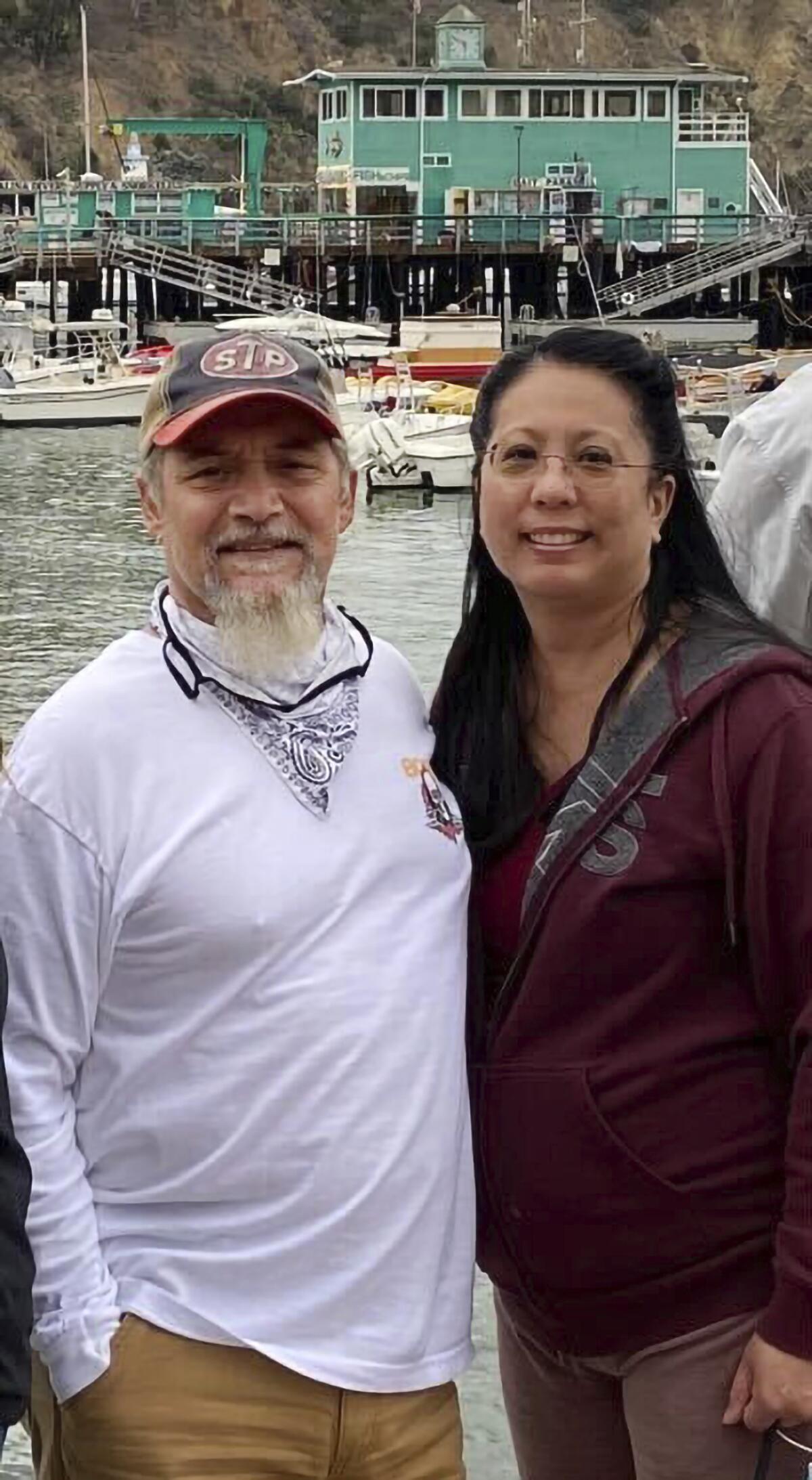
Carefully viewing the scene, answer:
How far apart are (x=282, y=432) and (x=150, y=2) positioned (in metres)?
107

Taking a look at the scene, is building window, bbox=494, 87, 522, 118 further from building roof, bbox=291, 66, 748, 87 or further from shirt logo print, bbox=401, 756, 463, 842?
shirt logo print, bbox=401, 756, 463, 842

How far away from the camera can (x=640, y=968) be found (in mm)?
2365

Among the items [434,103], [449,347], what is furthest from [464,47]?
[449,347]

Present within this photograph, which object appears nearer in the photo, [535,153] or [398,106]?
[398,106]

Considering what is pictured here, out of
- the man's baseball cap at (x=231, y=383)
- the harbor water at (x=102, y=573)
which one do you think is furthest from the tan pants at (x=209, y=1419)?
the harbor water at (x=102, y=573)

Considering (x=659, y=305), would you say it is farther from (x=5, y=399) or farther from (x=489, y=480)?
(x=489, y=480)

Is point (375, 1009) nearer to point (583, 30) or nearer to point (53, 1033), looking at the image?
point (53, 1033)

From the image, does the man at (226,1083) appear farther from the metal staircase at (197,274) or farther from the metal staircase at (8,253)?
the metal staircase at (8,253)

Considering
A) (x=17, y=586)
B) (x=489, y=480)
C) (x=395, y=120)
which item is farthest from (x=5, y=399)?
(x=489, y=480)

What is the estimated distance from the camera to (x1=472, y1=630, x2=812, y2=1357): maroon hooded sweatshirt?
2.32 metres

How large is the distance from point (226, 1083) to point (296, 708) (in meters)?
0.44

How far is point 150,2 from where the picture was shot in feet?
338

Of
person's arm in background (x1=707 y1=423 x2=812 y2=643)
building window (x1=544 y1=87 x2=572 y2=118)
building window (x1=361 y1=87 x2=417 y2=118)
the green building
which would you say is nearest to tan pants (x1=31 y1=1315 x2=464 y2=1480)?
person's arm in background (x1=707 y1=423 x2=812 y2=643)

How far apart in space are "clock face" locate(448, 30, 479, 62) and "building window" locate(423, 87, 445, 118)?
243 centimetres
